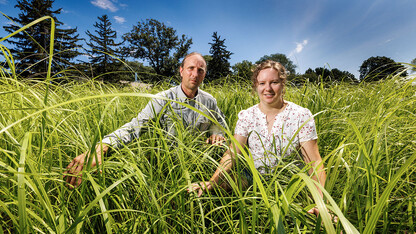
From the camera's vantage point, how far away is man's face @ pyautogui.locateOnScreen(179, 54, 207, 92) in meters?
2.26

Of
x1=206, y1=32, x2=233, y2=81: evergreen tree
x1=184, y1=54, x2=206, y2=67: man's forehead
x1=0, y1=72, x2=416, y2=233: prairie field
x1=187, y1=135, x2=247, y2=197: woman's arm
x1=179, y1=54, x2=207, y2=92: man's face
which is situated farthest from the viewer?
x1=206, y1=32, x2=233, y2=81: evergreen tree

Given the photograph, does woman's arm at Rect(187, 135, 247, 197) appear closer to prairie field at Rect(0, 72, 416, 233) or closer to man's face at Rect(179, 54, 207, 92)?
prairie field at Rect(0, 72, 416, 233)

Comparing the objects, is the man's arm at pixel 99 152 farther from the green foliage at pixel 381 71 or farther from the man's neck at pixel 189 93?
the green foliage at pixel 381 71

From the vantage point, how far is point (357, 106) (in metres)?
2.15

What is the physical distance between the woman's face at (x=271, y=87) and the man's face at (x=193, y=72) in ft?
2.76

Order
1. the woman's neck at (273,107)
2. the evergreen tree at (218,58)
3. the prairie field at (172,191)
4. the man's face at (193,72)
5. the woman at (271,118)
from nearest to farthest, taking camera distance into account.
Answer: the prairie field at (172,191) → the woman at (271,118) → the woman's neck at (273,107) → the man's face at (193,72) → the evergreen tree at (218,58)

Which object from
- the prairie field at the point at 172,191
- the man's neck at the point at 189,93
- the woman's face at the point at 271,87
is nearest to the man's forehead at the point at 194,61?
the man's neck at the point at 189,93

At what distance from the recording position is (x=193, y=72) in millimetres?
2287

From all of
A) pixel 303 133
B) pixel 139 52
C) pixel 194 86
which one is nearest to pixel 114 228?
pixel 303 133

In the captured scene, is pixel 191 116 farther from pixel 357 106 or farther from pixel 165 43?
pixel 165 43

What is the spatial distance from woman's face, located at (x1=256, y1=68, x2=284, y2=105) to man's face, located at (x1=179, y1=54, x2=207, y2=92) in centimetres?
84

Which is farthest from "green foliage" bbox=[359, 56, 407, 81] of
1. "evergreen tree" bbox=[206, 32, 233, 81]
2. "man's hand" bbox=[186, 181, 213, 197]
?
"evergreen tree" bbox=[206, 32, 233, 81]

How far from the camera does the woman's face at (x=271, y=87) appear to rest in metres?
1.63

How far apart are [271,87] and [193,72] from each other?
986 millimetres
